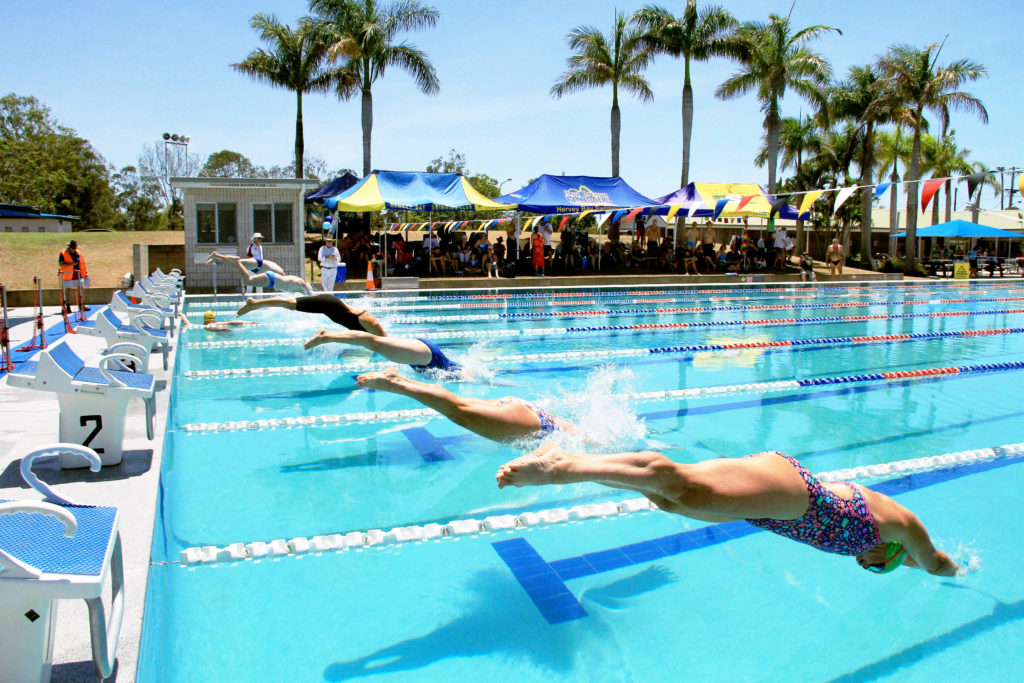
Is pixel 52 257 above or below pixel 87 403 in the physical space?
above

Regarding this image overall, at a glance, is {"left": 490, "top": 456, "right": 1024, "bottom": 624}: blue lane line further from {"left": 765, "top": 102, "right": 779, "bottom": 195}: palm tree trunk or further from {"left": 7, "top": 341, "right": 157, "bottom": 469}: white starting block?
{"left": 765, "top": 102, "right": 779, "bottom": 195}: palm tree trunk

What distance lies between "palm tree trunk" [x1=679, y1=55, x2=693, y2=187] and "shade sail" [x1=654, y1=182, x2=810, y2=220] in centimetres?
529

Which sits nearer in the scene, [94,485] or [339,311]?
[94,485]

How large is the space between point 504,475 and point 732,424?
3.87 m

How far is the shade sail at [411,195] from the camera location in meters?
15.9

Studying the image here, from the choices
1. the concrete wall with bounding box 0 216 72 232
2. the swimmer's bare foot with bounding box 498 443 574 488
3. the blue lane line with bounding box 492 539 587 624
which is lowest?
the blue lane line with bounding box 492 539 587 624

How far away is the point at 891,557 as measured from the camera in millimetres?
2736

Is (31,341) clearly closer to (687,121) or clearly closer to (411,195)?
(411,195)

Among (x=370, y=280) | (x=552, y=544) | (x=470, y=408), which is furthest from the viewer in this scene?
(x=370, y=280)

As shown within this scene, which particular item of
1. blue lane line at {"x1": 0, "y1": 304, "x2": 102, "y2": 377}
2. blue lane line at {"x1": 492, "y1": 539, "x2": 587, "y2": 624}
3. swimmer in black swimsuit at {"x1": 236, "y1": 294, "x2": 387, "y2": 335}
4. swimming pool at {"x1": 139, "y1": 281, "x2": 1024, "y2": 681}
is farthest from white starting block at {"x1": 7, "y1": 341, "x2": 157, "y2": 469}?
blue lane line at {"x1": 0, "y1": 304, "x2": 102, "y2": 377}

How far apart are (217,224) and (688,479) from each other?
1549 centimetres

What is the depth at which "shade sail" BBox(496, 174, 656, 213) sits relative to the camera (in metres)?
17.7

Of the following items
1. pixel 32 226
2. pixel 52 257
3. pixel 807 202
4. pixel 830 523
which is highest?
pixel 32 226

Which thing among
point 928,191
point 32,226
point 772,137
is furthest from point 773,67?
point 32,226
